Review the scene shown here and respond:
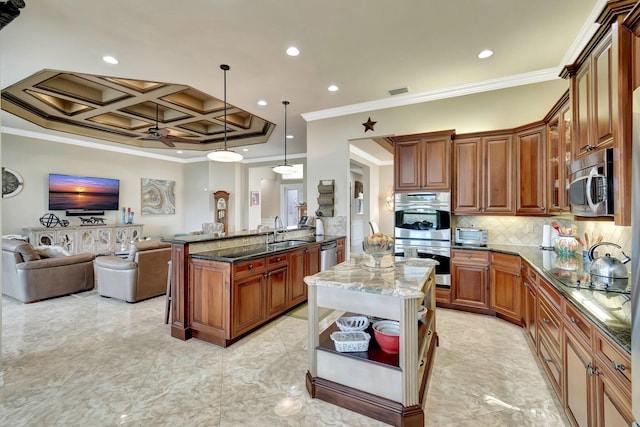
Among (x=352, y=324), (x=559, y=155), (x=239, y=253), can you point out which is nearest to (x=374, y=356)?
(x=352, y=324)

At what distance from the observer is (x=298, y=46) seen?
314 cm

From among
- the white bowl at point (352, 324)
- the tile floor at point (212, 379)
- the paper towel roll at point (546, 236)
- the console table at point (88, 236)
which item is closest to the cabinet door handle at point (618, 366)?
the tile floor at point (212, 379)

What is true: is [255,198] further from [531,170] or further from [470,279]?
[531,170]

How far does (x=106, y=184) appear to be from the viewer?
7.75m

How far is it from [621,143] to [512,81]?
2936 millimetres

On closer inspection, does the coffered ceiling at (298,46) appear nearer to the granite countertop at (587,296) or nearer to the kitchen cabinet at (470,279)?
the granite countertop at (587,296)

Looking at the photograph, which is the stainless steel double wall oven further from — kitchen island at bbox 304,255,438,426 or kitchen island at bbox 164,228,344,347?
kitchen island at bbox 304,255,438,426

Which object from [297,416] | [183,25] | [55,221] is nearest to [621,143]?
[297,416]

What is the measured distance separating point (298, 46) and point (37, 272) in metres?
4.93

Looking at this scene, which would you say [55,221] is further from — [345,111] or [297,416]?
[297,416]

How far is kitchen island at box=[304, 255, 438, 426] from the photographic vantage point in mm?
1781

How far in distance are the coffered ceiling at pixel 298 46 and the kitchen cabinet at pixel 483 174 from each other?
877 mm

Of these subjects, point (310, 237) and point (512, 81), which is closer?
point (512, 81)

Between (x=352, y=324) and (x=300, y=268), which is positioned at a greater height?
(x=300, y=268)
